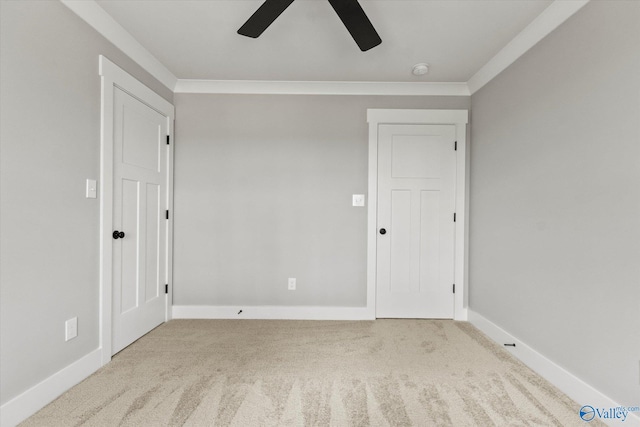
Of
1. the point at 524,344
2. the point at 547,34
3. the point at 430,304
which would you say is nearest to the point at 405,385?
the point at 524,344

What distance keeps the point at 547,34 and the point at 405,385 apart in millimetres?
2436

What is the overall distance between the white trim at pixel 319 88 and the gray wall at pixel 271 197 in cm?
6

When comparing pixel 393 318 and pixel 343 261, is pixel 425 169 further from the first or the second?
pixel 393 318

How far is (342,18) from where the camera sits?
1495 mm

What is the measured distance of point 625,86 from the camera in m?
1.35

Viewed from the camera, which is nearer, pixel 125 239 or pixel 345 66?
pixel 125 239

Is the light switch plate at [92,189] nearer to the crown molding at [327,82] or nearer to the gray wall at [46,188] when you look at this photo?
the gray wall at [46,188]

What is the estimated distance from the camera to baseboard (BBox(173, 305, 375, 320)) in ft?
9.07

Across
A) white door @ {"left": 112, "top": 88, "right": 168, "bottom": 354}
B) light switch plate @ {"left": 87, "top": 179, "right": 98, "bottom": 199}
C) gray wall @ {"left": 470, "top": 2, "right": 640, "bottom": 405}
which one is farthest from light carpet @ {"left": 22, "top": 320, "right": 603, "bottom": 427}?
light switch plate @ {"left": 87, "top": 179, "right": 98, "bottom": 199}

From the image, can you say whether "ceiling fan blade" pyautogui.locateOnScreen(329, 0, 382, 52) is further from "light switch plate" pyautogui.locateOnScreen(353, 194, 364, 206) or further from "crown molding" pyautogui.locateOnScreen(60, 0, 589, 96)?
"light switch plate" pyautogui.locateOnScreen(353, 194, 364, 206)

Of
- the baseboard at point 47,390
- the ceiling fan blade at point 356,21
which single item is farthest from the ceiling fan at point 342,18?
the baseboard at point 47,390

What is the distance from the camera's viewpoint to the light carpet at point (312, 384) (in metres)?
1.45

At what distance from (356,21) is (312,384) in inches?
83.7

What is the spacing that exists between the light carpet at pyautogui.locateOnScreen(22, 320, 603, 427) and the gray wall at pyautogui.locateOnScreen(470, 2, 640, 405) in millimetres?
348
